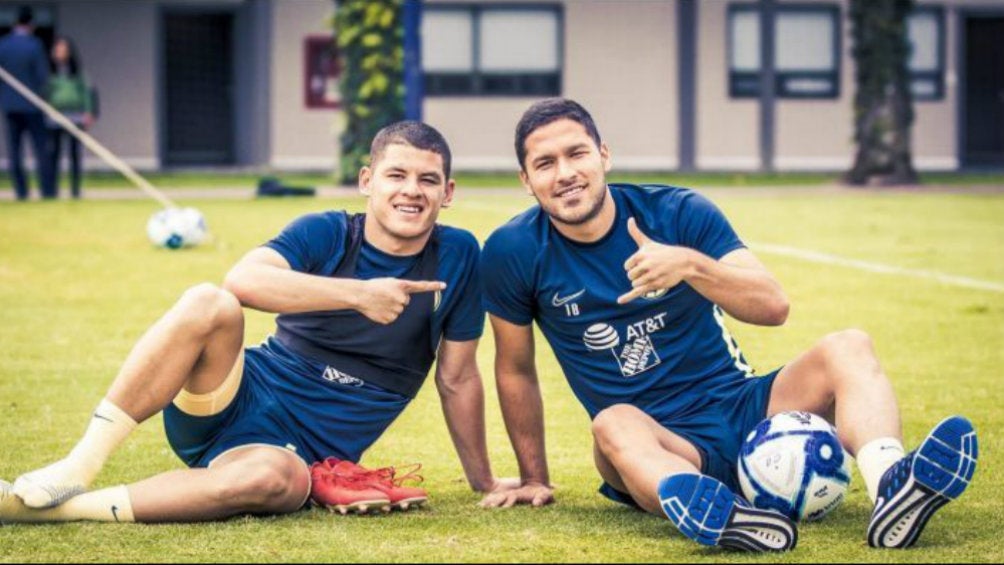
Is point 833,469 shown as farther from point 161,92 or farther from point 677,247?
point 161,92

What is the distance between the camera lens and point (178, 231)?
1667 centimetres

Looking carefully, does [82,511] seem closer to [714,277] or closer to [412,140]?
[412,140]

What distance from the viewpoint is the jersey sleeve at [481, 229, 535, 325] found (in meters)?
6.06

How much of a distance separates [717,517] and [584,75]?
2904 cm

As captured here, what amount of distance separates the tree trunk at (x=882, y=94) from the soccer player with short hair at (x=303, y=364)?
22.2 metres

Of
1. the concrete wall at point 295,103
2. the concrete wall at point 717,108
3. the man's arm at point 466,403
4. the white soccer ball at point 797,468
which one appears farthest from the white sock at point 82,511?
the concrete wall at point 717,108

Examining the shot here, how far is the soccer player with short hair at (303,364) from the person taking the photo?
572cm

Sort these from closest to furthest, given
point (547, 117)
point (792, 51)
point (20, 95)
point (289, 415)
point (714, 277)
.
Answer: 1. point (714, 277)
2. point (547, 117)
3. point (289, 415)
4. point (20, 95)
5. point (792, 51)

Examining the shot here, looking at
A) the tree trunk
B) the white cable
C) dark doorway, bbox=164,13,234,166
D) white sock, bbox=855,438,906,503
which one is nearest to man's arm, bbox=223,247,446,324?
white sock, bbox=855,438,906,503

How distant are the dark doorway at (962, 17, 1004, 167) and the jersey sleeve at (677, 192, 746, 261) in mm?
31174

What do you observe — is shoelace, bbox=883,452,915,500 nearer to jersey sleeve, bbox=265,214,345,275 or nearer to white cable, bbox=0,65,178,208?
jersey sleeve, bbox=265,214,345,275

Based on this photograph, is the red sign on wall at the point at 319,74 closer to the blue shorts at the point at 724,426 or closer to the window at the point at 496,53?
the window at the point at 496,53

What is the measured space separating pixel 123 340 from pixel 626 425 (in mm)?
5810

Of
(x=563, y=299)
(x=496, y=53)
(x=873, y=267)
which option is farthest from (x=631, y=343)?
(x=496, y=53)
